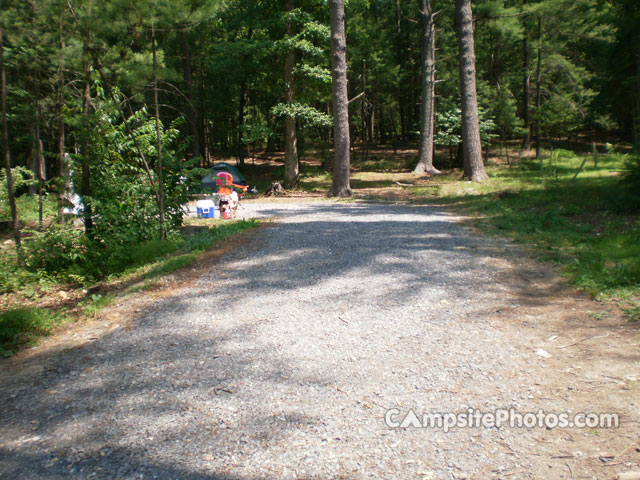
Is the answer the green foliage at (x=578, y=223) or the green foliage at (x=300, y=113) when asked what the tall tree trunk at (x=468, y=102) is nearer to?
the green foliage at (x=578, y=223)

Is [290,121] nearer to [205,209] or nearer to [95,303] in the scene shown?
[205,209]

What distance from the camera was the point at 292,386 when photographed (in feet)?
10.9

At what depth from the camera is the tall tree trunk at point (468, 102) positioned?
15.9 meters

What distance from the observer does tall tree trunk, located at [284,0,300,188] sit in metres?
18.3

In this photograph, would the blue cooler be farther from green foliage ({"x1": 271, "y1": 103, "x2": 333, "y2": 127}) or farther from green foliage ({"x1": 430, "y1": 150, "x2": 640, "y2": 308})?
green foliage ({"x1": 271, "y1": 103, "x2": 333, "y2": 127})

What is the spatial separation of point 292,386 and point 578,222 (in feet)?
22.9

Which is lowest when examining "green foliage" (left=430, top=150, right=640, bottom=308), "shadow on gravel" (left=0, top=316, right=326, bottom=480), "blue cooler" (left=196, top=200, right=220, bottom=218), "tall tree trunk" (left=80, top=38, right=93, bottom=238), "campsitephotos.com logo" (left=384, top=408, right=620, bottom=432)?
"campsitephotos.com logo" (left=384, top=408, right=620, bottom=432)

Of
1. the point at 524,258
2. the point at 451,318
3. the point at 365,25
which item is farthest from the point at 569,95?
the point at 451,318

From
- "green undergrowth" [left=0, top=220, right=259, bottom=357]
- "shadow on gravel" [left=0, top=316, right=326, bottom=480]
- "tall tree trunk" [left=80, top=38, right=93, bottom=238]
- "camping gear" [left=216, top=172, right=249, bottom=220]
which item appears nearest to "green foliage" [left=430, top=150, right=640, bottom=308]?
"shadow on gravel" [left=0, top=316, right=326, bottom=480]

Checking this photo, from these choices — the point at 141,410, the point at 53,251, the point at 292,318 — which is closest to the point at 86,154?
the point at 53,251

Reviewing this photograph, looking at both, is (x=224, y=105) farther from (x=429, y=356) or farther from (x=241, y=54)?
(x=429, y=356)

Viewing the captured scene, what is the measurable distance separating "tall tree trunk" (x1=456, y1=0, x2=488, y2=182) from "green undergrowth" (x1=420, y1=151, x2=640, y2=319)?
5.29 feet

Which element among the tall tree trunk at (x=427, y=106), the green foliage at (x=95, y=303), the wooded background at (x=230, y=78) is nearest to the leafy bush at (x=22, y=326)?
the green foliage at (x=95, y=303)

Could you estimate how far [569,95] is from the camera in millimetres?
26094
